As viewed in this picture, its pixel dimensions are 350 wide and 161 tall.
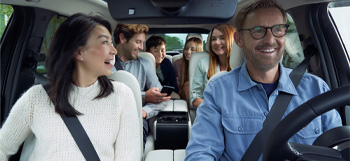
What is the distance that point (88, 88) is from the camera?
1511 mm

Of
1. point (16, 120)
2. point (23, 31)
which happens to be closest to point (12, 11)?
point (23, 31)

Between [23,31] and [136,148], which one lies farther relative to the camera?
[23,31]

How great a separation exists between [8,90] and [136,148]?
1.40 metres

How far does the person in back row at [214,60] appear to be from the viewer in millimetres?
2770

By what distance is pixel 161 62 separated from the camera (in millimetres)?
4098

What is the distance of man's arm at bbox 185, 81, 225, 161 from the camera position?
1.26m

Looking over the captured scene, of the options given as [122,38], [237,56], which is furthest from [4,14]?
[237,56]

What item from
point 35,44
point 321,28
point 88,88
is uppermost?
point 321,28

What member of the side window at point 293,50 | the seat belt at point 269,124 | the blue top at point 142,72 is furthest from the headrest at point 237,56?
the blue top at point 142,72

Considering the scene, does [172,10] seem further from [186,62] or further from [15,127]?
[186,62]

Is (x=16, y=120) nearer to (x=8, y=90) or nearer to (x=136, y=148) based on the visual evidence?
(x=136, y=148)

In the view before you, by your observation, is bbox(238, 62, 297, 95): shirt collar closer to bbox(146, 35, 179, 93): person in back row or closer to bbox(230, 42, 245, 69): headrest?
bbox(230, 42, 245, 69): headrest

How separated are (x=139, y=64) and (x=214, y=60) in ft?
2.48

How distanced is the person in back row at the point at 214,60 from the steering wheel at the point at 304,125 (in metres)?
1.99
